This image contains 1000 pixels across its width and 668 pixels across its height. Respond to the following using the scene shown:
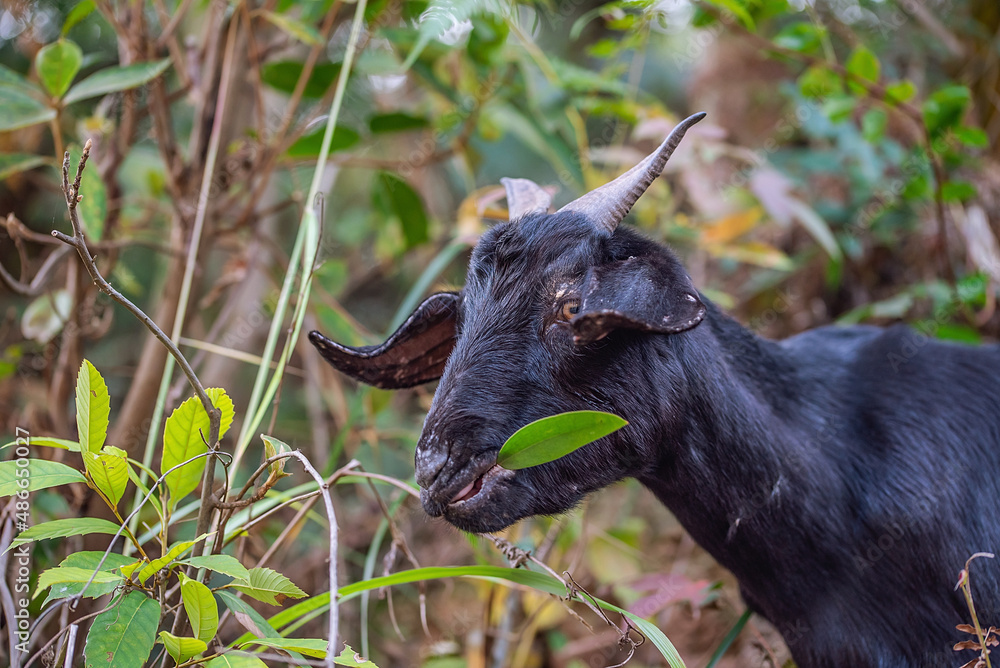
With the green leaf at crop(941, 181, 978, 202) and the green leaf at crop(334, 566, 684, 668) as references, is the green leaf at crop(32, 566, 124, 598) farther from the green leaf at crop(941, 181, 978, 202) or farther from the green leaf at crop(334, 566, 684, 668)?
the green leaf at crop(941, 181, 978, 202)

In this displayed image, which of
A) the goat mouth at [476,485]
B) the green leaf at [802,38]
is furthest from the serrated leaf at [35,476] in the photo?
the green leaf at [802,38]

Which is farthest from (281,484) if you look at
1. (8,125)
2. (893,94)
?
(893,94)

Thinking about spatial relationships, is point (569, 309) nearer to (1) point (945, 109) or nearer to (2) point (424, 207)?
(1) point (945, 109)

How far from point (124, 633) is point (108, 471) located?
381mm

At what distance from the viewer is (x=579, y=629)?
14.5ft

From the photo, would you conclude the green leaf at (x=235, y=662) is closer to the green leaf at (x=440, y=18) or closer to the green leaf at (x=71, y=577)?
the green leaf at (x=71, y=577)

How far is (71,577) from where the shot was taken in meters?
1.53

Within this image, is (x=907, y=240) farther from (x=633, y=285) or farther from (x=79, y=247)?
(x=79, y=247)

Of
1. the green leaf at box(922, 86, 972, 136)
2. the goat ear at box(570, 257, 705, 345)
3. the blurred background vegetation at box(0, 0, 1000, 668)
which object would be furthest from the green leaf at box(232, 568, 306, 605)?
the green leaf at box(922, 86, 972, 136)

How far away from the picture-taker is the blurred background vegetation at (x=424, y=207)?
10.6 ft

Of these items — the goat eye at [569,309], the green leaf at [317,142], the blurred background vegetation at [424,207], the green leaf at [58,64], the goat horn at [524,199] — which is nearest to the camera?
the goat eye at [569,309]

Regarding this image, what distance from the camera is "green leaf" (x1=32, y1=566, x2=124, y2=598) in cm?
148

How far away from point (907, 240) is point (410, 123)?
3337mm

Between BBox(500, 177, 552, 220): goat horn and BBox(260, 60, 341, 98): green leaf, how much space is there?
4.69 ft
